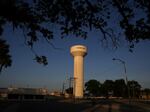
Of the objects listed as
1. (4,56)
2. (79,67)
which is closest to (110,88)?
(79,67)

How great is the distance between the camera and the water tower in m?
151

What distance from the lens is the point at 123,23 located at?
38.2 ft

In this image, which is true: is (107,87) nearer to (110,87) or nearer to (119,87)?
(110,87)

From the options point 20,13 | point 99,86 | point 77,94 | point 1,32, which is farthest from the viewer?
point 99,86

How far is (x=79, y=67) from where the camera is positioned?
15362cm

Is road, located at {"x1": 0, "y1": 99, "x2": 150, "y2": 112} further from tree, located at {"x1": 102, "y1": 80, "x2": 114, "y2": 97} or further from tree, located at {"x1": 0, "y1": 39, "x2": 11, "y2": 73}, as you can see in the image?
tree, located at {"x1": 102, "y1": 80, "x2": 114, "y2": 97}

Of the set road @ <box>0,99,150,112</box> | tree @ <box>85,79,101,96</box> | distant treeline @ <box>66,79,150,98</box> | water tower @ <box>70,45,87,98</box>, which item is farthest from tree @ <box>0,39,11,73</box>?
tree @ <box>85,79,101,96</box>

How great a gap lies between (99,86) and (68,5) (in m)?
182

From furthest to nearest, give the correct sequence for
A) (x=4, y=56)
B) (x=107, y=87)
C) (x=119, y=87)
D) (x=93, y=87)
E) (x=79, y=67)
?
1. (x=93, y=87)
2. (x=107, y=87)
3. (x=119, y=87)
4. (x=79, y=67)
5. (x=4, y=56)

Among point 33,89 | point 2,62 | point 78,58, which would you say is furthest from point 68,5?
point 78,58

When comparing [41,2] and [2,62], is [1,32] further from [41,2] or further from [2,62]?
[2,62]

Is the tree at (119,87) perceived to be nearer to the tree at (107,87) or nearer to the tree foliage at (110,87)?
the tree foliage at (110,87)

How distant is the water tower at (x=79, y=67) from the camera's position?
496 ft

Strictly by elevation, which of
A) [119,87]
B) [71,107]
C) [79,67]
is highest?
[79,67]
